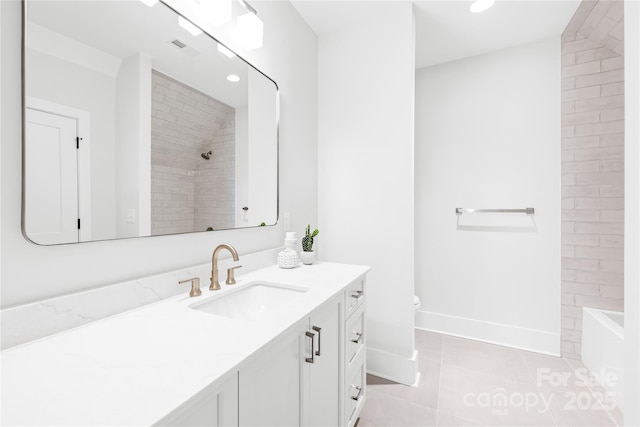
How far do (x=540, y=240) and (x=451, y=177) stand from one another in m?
0.86

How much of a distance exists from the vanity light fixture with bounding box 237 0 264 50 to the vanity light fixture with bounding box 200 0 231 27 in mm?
139

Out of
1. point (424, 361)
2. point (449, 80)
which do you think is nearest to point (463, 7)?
point (449, 80)

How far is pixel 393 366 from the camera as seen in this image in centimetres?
192

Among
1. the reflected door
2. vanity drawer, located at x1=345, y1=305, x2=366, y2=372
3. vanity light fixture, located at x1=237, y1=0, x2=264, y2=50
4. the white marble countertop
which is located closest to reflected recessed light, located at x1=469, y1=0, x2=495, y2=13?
vanity light fixture, located at x1=237, y1=0, x2=264, y2=50

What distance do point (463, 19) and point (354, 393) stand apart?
8.32 feet

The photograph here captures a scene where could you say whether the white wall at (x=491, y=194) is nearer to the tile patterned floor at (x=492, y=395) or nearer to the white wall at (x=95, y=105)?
the tile patterned floor at (x=492, y=395)

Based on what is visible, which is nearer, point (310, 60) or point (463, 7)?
point (463, 7)

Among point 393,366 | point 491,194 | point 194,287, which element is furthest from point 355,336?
point 491,194

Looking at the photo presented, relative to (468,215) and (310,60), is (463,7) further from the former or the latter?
(468,215)

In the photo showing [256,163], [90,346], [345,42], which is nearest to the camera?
[90,346]

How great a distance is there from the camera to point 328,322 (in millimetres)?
1134

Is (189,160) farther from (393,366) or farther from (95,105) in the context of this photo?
(393,366)

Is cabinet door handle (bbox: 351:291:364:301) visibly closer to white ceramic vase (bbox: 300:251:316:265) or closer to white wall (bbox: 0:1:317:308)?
white ceramic vase (bbox: 300:251:316:265)

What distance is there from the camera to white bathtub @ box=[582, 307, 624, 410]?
1643 millimetres
